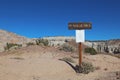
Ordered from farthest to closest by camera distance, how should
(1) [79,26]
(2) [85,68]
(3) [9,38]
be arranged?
(3) [9,38] < (1) [79,26] < (2) [85,68]

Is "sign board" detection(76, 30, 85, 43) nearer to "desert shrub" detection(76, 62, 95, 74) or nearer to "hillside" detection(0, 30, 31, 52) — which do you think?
"desert shrub" detection(76, 62, 95, 74)

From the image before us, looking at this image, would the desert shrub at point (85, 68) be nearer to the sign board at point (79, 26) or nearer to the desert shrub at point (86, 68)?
the desert shrub at point (86, 68)

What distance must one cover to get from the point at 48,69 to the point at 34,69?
2.82 ft

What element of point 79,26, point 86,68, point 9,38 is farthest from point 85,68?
point 9,38

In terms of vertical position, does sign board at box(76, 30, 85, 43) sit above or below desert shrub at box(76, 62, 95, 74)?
above

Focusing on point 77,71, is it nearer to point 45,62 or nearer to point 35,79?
point 45,62

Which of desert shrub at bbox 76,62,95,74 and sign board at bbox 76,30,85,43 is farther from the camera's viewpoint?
sign board at bbox 76,30,85,43

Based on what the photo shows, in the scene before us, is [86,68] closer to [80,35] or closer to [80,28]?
[80,35]

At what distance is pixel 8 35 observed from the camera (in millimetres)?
90875

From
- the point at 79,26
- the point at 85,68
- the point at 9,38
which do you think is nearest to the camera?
the point at 85,68

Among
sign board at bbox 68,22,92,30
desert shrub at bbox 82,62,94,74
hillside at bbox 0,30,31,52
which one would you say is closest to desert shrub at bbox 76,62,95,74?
desert shrub at bbox 82,62,94,74

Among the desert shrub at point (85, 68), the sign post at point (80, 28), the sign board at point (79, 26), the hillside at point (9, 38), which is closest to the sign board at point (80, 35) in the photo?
the sign post at point (80, 28)

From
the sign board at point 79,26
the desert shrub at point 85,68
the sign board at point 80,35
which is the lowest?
the desert shrub at point 85,68

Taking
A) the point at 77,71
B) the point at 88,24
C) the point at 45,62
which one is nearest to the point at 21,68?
the point at 45,62
